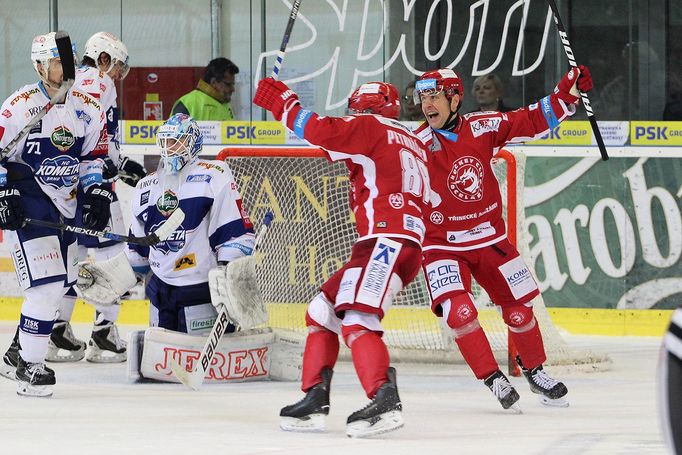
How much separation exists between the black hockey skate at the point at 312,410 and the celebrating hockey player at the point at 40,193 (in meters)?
1.14

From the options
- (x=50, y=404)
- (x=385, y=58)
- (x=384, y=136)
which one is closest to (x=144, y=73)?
(x=385, y=58)

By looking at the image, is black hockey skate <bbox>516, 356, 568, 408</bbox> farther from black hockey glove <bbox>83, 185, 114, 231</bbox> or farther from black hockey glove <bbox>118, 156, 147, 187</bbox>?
black hockey glove <bbox>118, 156, 147, 187</bbox>

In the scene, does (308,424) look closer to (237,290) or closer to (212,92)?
(237,290)

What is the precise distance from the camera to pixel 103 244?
19.1ft

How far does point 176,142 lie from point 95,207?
39 cm

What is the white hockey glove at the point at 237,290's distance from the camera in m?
4.77

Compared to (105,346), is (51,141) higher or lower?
higher

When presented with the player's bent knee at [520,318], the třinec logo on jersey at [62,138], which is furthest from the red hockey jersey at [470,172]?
the třinec logo on jersey at [62,138]

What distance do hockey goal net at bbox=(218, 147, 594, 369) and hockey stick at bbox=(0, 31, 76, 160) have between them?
1401 mm

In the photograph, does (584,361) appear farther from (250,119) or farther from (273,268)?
(250,119)

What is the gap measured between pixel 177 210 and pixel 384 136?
125cm

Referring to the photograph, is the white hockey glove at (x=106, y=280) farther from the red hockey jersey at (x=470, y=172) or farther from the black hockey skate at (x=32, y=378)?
the red hockey jersey at (x=470, y=172)

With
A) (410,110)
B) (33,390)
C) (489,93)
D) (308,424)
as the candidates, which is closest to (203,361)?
(33,390)

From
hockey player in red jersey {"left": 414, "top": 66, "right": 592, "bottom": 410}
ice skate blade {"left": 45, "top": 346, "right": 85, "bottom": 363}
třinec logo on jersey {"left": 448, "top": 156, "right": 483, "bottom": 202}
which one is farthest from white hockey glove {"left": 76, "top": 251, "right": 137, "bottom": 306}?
třinec logo on jersey {"left": 448, "top": 156, "right": 483, "bottom": 202}
